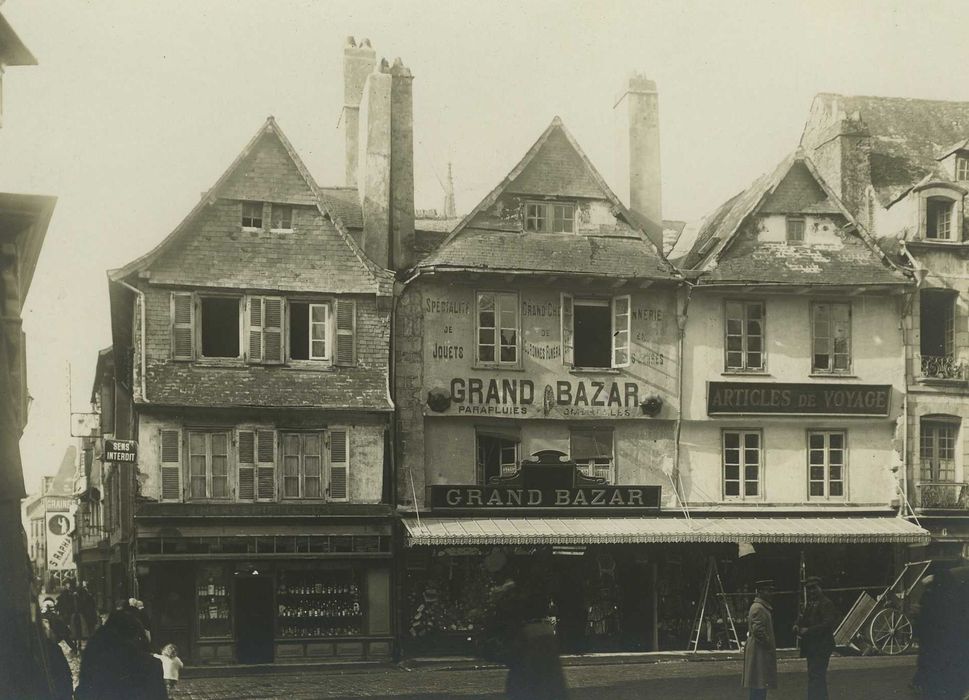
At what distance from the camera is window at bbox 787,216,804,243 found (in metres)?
27.8

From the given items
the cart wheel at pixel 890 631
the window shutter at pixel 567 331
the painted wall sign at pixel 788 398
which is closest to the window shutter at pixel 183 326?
the window shutter at pixel 567 331

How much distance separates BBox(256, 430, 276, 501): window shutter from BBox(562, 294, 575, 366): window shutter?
6.60 m

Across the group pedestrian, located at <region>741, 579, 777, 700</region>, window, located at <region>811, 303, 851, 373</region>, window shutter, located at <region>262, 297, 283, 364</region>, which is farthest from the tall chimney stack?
pedestrian, located at <region>741, 579, 777, 700</region>

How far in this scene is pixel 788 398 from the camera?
27234 mm

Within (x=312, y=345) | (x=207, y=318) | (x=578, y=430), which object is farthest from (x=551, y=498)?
(x=207, y=318)

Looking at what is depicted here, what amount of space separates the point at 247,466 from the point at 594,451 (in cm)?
762

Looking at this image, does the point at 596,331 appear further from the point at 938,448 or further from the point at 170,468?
the point at 170,468

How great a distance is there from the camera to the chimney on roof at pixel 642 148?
1121 inches

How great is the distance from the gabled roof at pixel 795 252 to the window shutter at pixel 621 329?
179 centimetres

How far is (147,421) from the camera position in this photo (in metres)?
24.3

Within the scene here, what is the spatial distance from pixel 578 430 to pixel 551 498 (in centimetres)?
181

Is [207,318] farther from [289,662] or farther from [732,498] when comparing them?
[732,498]

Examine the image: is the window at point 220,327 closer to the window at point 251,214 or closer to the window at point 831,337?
the window at point 251,214

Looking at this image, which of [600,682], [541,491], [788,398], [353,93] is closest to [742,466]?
[788,398]
